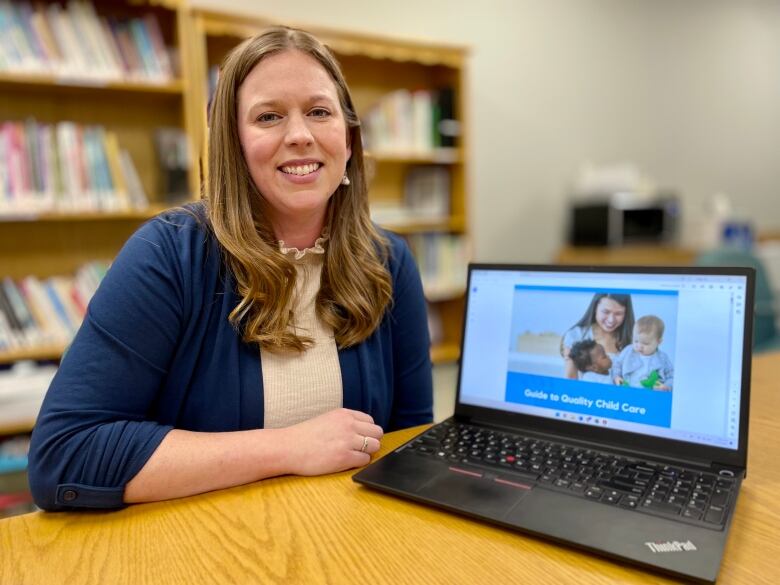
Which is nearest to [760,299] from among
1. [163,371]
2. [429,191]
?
[429,191]

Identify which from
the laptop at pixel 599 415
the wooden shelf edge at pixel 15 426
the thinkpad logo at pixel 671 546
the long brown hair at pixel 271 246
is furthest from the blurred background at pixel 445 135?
the thinkpad logo at pixel 671 546

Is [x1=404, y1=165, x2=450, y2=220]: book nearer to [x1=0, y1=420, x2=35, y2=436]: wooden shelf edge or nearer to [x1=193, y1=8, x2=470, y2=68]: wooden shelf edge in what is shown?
[x1=193, y1=8, x2=470, y2=68]: wooden shelf edge

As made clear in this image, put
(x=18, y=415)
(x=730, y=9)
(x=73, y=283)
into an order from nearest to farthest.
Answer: (x=18, y=415) → (x=73, y=283) → (x=730, y=9)

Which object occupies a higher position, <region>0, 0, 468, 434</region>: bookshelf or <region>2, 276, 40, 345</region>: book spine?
<region>0, 0, 468, 434</region>: bookshelf

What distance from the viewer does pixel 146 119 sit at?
279 centimetres

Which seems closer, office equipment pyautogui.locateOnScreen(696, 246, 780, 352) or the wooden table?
the wooden table

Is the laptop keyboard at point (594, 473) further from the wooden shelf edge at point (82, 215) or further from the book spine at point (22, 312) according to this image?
the book spine at point (22, 312)

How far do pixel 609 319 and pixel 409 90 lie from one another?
2.99m

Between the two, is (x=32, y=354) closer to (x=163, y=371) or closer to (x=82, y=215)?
(x=82, y=215)

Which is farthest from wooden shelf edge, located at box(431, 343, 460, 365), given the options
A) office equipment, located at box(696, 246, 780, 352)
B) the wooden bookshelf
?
the wooden bookshelf

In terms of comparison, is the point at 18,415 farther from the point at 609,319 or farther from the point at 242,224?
the point at 609,319

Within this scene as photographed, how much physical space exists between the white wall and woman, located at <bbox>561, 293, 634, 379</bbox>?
285 cm

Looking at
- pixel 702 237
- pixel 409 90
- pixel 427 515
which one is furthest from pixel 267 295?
pixel 702 237

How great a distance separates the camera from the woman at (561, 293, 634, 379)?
33.4 inches
